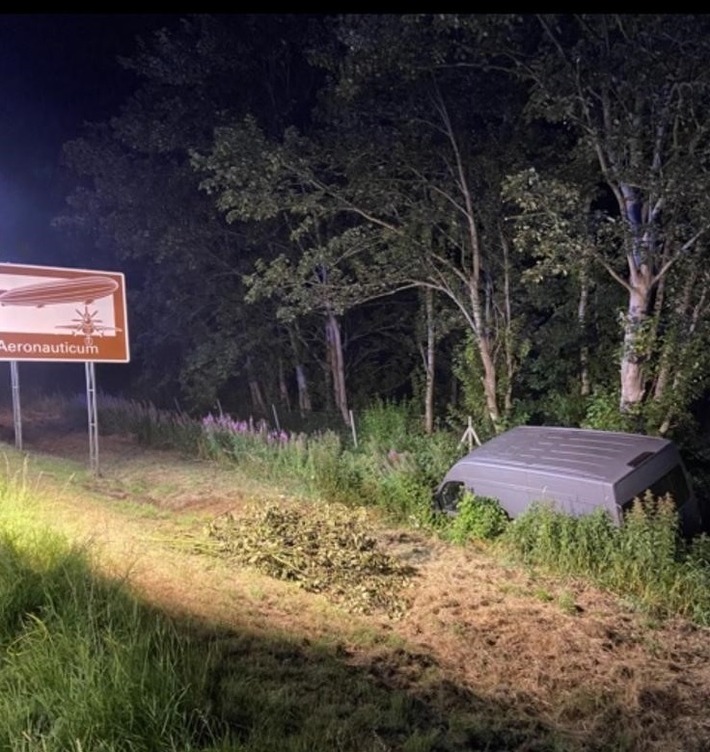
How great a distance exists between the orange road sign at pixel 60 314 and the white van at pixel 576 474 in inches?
213

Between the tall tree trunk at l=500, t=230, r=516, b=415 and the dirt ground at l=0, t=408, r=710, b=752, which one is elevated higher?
the tall tree trunk at l=500, t=230, r=516, b=415

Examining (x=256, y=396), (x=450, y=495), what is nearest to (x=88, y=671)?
(x=450, y=495)

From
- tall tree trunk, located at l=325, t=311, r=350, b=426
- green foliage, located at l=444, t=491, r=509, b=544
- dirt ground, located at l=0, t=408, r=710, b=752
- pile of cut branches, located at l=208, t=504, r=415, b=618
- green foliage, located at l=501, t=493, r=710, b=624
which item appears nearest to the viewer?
dirt ground, located at l=0, t=408, r=710, b=752

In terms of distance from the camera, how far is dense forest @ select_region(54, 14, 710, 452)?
7.55 meters

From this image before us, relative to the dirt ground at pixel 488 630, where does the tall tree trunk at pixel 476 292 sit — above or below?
above

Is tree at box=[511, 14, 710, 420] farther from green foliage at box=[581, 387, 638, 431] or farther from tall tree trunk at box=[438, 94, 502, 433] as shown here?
tall tree trunk at box=[438, 94, 502, 433]

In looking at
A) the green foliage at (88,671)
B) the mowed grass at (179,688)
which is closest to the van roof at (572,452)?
the mowed grass at (179,688)

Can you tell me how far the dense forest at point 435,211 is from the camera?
7547 mm

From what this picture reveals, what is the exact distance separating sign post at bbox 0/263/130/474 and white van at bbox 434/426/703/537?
5397 millimetres

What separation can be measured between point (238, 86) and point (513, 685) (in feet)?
43.7

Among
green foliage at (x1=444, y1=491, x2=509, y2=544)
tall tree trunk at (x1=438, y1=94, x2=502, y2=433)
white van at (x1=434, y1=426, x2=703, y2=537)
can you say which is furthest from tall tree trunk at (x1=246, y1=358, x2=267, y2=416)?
green foliage at (x1=444, y1=491, x2=509, y2=544)

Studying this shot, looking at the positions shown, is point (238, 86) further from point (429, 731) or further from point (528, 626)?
point (429, 731)

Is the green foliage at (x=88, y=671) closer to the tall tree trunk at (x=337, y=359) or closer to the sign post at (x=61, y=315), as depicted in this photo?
the sign post at (x=61, y=315)

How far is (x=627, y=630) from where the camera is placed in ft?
15.5
